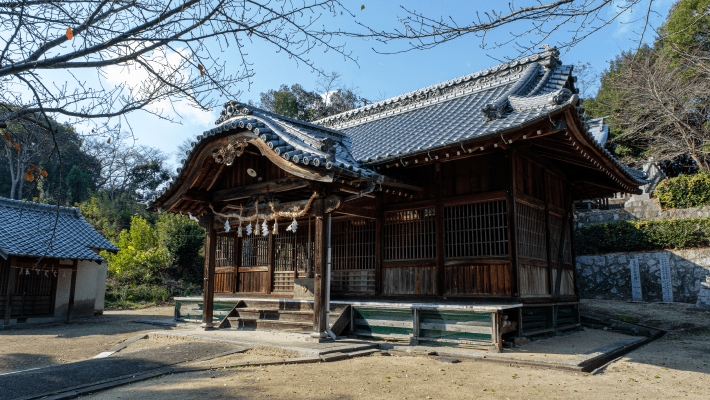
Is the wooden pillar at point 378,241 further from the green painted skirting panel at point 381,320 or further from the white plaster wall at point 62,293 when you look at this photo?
the white plaster wall at point 62,293

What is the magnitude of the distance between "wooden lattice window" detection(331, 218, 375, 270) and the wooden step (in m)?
1.95

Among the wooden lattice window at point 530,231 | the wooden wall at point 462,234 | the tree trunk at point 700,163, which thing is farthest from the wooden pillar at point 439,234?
the tree trunk at point 700,163

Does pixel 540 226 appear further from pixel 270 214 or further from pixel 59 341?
pixel 59 341

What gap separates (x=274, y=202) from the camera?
9.31 metres

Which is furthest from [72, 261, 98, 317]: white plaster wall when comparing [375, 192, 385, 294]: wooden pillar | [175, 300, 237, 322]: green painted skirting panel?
[375, 192, 385, 294]: wooden pillar

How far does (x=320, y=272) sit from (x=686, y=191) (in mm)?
18683

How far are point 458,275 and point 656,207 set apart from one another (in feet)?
53.9

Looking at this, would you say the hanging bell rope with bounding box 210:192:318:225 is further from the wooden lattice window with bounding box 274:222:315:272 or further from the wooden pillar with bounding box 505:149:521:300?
the wooden pillar with bounding box 505:149:521:300

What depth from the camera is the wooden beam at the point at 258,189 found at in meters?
8.66

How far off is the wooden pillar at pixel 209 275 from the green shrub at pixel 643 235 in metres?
15.8

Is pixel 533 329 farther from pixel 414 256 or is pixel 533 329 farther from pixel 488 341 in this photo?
pixel 414 256

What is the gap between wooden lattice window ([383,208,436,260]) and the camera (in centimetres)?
951

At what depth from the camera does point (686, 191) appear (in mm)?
19219

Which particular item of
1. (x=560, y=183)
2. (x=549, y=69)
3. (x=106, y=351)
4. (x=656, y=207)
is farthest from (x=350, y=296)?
(x=656, y=207)
